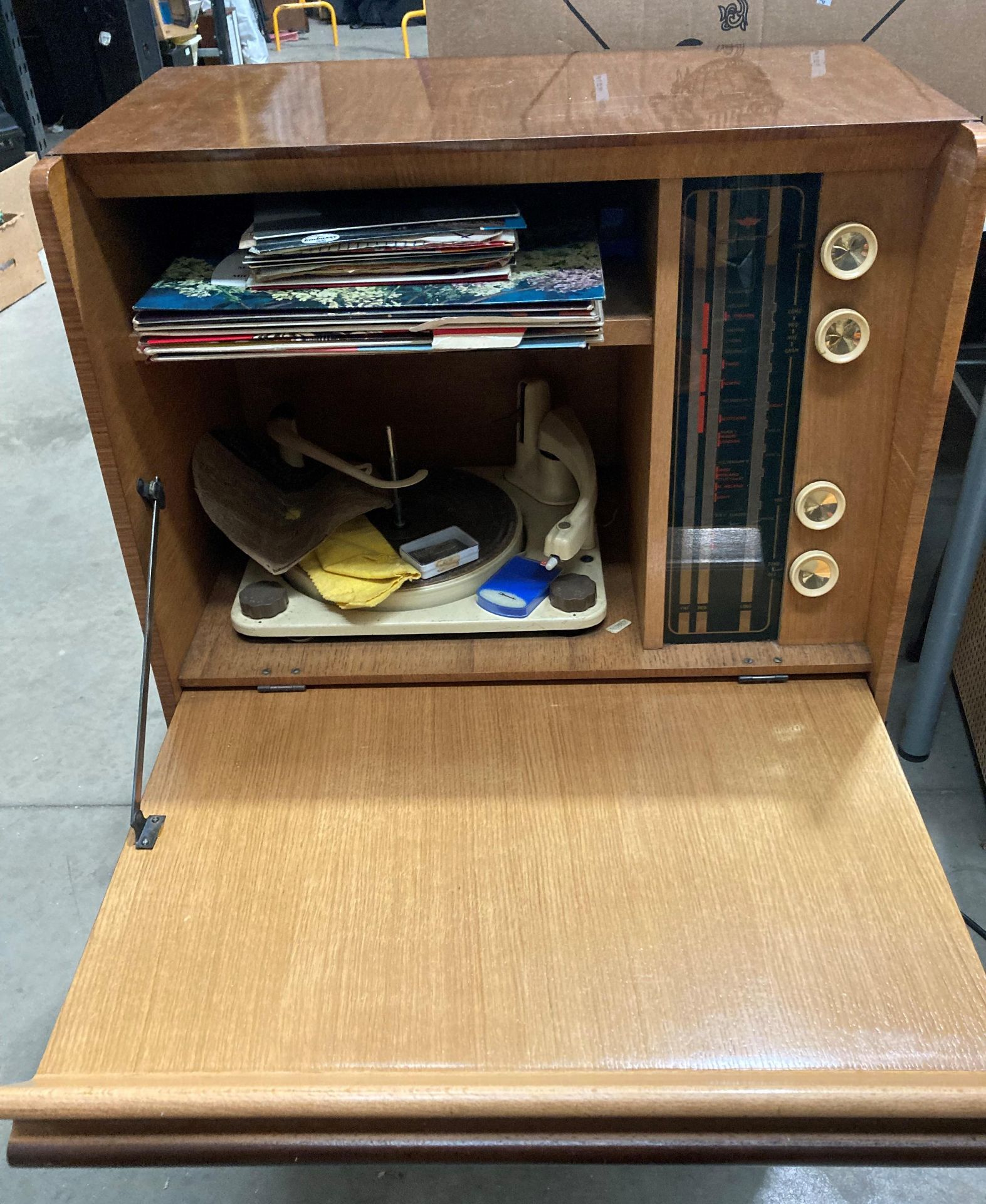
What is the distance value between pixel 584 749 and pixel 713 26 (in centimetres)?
85

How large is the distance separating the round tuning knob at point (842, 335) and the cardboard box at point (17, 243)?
3.12 metres

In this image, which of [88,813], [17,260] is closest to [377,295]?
[88,813]

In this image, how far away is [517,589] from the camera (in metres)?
1.08

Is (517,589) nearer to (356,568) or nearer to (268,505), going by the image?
(356,568)

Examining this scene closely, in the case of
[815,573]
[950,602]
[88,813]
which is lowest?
[88,813]

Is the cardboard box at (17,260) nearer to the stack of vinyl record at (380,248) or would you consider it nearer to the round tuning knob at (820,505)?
the stack of vinyl record at (380,248)

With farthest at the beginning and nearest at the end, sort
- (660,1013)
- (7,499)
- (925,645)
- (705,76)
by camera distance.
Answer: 1. (7,499)
2. (925,645)
3. (705,76)
4. (660,1013)

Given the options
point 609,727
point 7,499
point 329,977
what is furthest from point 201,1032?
point 7,499

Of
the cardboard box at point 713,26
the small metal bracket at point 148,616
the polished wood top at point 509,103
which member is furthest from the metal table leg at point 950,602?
the small metal bracket at point 148,616

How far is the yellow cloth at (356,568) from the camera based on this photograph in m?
1.05

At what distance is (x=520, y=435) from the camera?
4.08ft

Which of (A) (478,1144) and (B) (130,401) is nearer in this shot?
(A) (478,1144)

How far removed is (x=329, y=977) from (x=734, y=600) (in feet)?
1.67

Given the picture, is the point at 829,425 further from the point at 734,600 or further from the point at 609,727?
the point at 609,727
